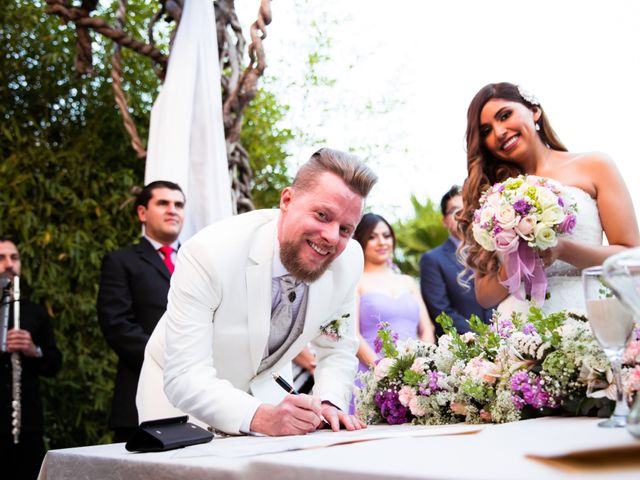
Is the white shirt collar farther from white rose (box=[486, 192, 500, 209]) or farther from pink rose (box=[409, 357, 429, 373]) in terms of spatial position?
pink rose (box=[409, 357, 429, 373])

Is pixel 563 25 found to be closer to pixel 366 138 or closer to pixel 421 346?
pixel 366 138

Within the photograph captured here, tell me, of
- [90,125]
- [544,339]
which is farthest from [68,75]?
[544,339]

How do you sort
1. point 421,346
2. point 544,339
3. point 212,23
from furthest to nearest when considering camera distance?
point 212,23, point 421,346, point 544,339

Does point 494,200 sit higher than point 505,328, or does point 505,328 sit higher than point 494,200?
point 494,200

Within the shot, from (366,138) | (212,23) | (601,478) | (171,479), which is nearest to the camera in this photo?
(601,478)

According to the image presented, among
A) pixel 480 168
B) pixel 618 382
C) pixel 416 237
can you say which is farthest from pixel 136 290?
pixel 416 237

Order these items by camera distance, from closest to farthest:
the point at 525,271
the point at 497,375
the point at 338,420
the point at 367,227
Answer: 1. the point at 497,375
2. the point at 338,420
3. the point at 525,271
4. the point at 367,227

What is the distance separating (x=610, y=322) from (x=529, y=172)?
6.54ft

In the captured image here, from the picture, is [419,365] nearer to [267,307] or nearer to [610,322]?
[267,307]

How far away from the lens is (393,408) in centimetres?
240

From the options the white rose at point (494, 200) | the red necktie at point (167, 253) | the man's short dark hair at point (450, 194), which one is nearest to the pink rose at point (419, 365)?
the white rose at point (494, 200)

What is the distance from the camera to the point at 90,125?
6.37 meters

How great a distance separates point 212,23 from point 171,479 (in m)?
4.00

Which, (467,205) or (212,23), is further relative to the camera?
(212,23)
